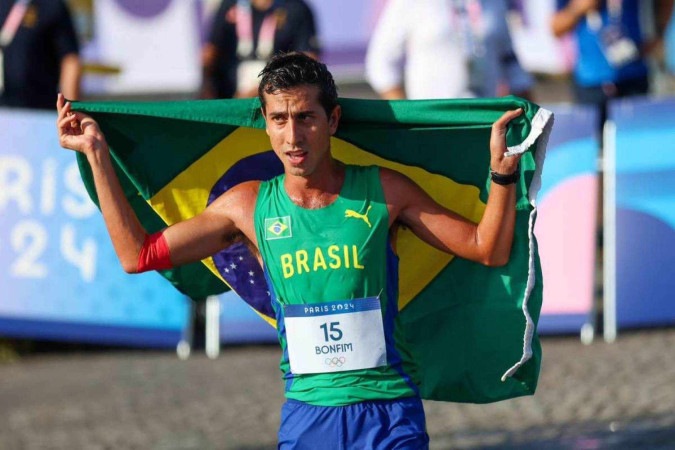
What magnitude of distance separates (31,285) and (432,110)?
191 inches

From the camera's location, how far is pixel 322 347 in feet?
15.2

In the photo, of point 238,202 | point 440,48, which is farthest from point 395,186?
point 440,48

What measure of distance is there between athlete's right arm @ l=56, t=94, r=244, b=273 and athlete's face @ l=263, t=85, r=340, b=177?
1.21ft

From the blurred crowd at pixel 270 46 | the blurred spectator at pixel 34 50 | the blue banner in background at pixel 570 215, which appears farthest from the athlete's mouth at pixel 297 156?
the blurred spectator at pixel 34 50

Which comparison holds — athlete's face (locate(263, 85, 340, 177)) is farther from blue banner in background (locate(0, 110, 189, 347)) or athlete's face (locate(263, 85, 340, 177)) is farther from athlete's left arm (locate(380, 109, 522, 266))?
blue banner in background (locate(0, 110, 189, 347))

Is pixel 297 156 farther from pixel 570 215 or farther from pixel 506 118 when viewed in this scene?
pixel 570 215

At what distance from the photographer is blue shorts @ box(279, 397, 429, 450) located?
4516 mm

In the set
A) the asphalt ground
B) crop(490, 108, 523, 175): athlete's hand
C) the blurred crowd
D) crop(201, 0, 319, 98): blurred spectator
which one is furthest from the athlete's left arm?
crop(201, 0, 319, 98): blurred spectator

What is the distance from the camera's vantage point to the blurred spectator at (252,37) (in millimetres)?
9891

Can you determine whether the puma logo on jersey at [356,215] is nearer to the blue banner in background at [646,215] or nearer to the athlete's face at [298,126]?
the athlete's face at [298,126]

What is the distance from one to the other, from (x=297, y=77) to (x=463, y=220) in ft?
2.47

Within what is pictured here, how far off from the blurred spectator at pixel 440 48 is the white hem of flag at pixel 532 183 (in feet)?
12.3

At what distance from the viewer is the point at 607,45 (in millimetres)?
10047

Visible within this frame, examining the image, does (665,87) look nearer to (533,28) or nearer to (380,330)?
(533,28)
